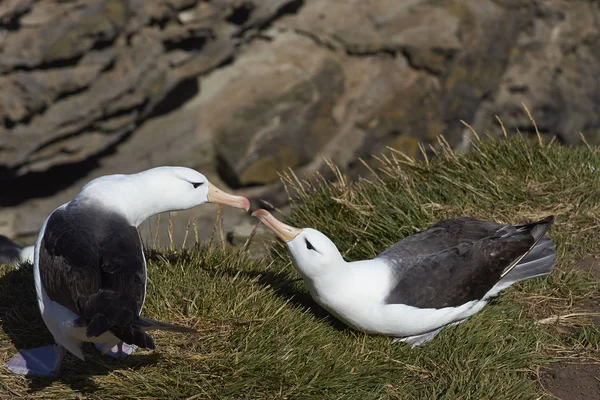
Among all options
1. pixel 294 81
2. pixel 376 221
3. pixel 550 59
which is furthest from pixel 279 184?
pixel 376 221

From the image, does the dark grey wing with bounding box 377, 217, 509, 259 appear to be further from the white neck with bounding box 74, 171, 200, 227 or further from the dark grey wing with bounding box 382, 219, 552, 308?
the white neck with bounding box 74, 171, 200, 227

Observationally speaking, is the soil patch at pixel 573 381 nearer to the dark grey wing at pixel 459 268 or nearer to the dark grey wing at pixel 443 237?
the dark grey wing at pixel 459 268

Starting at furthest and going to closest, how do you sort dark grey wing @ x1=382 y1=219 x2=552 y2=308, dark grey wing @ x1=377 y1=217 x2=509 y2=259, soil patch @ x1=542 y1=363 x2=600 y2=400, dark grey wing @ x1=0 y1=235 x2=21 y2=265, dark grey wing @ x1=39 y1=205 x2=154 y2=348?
dark grey wing @ x1=0 y1=235 x2=21 y2=265, dark grey wing @ x1=377 y1=217 x2=509 y2=259, dark grey wing @ x1=382 y1=219 x2=552 y2=308, soil patch @ x1=542 y1=363 x2=600 y2=400, dark grey wing @ x1=39 y1=205 x2=154 y2=348

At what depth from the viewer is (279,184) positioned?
1390 centimetres

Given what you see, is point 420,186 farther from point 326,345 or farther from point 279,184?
point 279,184

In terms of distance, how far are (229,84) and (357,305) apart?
10313 mm

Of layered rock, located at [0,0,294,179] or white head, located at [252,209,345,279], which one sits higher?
white head, located at [252,209,345,279]

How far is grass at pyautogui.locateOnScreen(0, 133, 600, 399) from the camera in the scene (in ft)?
11.8

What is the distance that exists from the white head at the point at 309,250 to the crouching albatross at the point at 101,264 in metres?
0.36

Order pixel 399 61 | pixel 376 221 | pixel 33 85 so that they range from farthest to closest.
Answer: pixel 399 61, pixel 33 85, pixel 376 221

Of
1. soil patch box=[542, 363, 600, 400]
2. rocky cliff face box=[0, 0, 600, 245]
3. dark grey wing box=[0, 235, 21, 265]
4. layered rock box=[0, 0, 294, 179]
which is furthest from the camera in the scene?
rocky cliff face box=[0, 0, 600, 245]

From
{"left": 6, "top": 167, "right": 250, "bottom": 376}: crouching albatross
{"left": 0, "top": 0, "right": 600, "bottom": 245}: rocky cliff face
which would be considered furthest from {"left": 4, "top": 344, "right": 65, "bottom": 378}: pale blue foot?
{"left": 0, "top": 0, "right": 600, "bottom": 245}: rocky cliff face

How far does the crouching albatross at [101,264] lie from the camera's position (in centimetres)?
330

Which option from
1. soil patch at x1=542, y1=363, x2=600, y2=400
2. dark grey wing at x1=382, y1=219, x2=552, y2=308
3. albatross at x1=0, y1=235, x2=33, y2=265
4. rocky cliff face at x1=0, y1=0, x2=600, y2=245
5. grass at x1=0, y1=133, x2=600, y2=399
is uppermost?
dark grey wing at x1=382, y1=219, x2=552, y2=308
